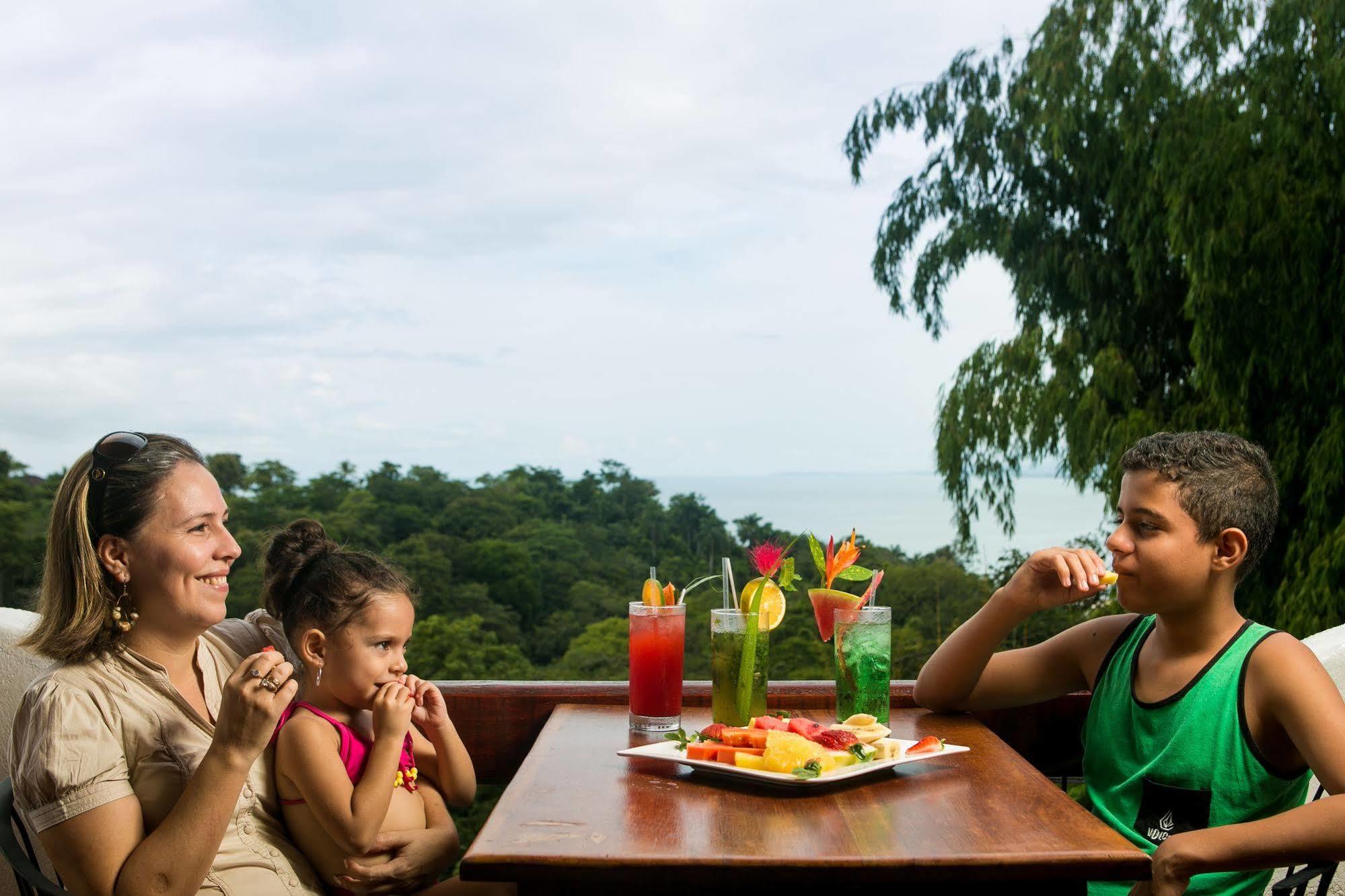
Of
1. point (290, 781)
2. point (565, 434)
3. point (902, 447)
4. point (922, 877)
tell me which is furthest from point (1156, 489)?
point (565, 434)

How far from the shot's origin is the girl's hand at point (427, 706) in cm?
166

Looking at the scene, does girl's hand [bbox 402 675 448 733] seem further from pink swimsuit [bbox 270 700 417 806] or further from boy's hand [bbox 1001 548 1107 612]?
boy's hand [bbox 1001 548 1107 612]

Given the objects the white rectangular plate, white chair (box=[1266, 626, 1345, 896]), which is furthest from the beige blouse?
white chair (box=[1266, 626, 1345, 896])

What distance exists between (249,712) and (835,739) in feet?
2.31

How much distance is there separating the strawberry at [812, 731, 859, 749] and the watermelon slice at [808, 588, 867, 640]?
→ 0.22 meters

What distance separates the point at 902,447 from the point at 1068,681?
6396 millimetres

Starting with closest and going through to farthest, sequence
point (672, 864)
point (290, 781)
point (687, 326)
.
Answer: point (672, 864) < point (290, 781) < point (687, 326)

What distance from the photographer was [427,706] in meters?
1.69

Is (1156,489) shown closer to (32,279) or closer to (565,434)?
(565,434)

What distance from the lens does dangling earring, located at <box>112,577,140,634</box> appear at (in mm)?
1489

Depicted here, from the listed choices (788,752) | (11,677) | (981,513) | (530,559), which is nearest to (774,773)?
(788,752)

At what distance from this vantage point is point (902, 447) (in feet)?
26.8

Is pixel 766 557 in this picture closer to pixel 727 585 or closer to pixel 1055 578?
pixel 727 585

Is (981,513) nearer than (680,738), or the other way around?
(680,738)
